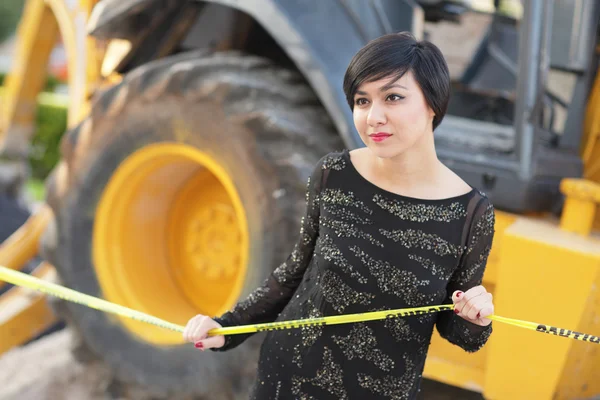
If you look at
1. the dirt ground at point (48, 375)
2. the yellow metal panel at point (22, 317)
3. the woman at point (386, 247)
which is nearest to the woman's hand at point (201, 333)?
the woman at point (386, 247)

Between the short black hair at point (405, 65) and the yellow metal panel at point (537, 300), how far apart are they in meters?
0.84

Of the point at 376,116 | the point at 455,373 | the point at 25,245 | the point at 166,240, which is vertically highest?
the point at 376,116

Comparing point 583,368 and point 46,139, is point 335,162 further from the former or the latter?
point 46,139

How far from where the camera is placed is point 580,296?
182 centimetres

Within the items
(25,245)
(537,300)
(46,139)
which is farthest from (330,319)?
(46,139)

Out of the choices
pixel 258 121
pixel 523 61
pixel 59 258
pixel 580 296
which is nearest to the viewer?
pixel 580 296

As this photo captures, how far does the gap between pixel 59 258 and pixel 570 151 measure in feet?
6.70

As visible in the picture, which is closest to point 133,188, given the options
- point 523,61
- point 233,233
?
point 233,233

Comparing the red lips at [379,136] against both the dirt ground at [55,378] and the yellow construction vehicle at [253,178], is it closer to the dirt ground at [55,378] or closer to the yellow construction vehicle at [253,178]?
the yellow construction vehicle at [253,178]

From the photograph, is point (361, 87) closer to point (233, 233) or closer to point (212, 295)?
point (233, 233)

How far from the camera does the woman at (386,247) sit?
120 centimetres

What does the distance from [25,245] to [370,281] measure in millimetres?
2813

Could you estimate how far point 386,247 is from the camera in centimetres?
128

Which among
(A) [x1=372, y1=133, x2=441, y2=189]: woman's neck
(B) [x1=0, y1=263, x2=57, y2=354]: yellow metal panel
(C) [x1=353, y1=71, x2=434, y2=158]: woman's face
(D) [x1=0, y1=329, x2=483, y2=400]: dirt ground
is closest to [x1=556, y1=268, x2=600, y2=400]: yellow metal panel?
(D) [x1=0, y1=329, x2=483, y2=400]: dirt ground
